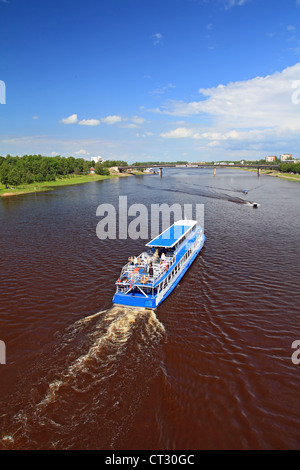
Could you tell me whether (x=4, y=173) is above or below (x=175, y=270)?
above

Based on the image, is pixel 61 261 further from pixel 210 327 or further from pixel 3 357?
pixel 210 327

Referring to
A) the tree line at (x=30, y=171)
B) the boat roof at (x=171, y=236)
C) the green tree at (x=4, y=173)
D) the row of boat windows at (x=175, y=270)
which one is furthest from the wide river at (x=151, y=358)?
the tree line at (x=30, y=171)

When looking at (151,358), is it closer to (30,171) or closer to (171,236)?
(171,236)

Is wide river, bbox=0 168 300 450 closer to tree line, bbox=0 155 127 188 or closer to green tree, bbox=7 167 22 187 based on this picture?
green tree, bbox=7 167 22 187

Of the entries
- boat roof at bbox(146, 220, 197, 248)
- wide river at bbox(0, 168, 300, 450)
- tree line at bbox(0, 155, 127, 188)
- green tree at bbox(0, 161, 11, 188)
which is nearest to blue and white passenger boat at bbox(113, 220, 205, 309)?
boat roof at bbox(146, 220, 197, 248)

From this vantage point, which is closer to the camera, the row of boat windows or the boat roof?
the row of boat windows

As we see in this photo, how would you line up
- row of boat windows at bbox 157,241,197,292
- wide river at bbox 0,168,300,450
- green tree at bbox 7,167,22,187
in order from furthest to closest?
green tree at bbox 7,167,22,187 → row of boat windows at bbox 157,241,197,292 → wide river at bbox 0,168,300,450

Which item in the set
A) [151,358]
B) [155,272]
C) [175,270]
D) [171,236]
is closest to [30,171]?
[171,236]

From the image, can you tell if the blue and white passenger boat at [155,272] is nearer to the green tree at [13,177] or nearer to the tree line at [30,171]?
the green tree at [13,177]
